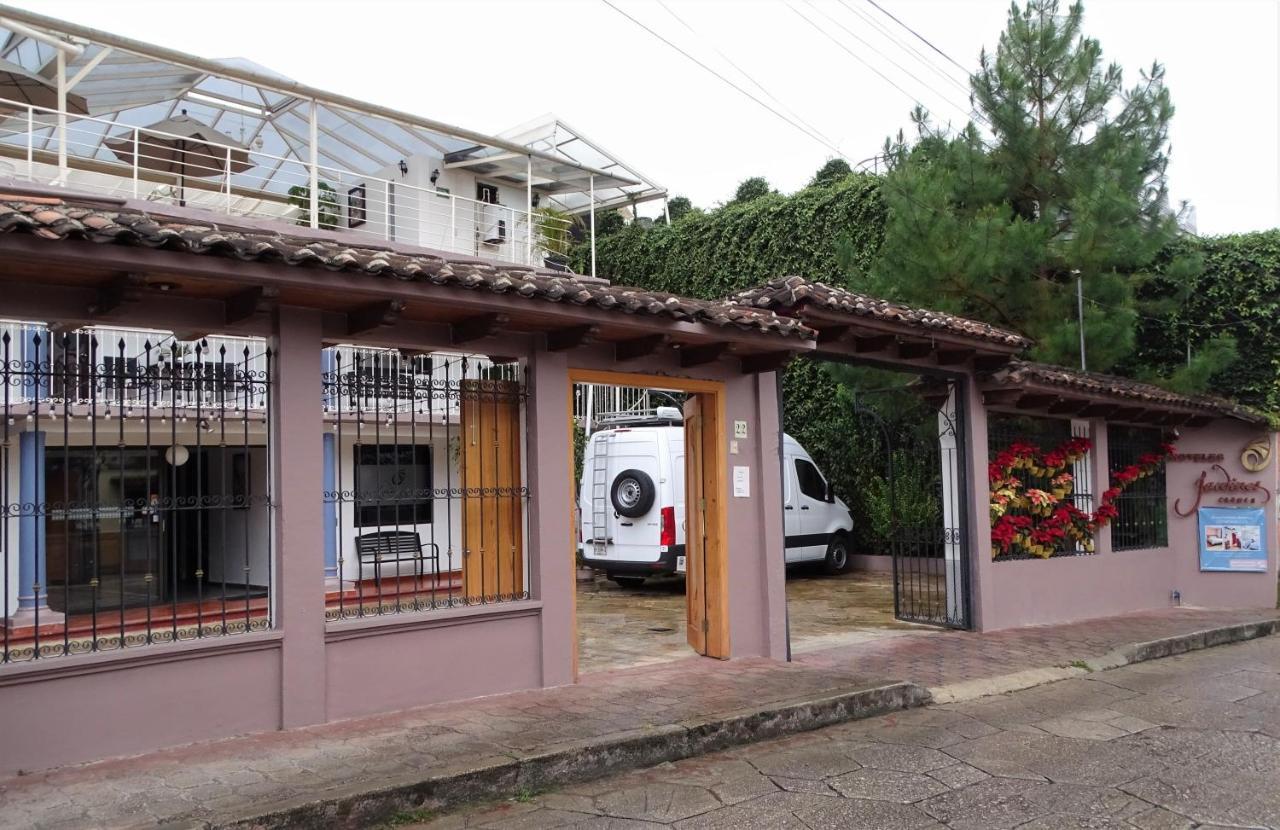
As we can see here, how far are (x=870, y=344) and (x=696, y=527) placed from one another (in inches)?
103

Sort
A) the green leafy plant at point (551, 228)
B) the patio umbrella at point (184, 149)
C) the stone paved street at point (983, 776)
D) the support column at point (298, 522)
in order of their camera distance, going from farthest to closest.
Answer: the green leafy plant at point (551, 228), the patio umbrella at point (184, 149), the support column at point (298, 522), the stone paved street at point (983, 776)

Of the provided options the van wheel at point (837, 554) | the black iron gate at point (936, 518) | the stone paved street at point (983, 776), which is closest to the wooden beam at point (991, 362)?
the black iron gate at point (936, 518)

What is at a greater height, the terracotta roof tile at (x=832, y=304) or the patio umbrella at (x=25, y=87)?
the patio umbrella at (x=25, y=87)

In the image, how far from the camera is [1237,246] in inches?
576

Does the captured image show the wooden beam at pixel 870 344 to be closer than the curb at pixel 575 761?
No

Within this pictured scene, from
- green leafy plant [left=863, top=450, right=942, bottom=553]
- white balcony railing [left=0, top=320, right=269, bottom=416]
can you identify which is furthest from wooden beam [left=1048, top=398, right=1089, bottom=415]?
white balcony railing [left=0, top=320, right=269, bottom=416]

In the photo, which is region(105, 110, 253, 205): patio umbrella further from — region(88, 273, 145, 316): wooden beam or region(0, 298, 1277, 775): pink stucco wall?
region(88, 273, 145, 316): wooden beam

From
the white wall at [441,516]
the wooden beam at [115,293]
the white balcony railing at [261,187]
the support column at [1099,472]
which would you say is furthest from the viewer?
the white balcony railing at [261,187]

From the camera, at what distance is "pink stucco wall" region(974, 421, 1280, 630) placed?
36.2 feet

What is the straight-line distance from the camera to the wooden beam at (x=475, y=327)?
6.73 meters

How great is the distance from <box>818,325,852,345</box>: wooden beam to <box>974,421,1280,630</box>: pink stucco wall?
3198 millimetres

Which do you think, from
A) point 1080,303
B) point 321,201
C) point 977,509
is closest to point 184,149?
point 321,201

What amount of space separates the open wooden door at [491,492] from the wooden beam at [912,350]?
4.48 metres

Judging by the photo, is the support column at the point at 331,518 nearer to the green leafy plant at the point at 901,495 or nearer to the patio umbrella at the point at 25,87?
the patio umbrella at the point at 25,87
